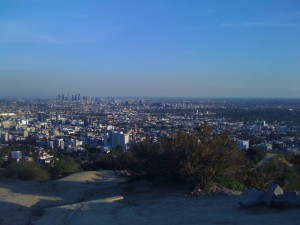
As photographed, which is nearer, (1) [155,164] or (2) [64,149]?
(1) [155,164]

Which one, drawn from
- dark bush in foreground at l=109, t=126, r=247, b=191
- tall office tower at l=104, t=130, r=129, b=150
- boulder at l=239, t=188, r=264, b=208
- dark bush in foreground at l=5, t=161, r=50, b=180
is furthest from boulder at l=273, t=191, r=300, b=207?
tall office tower at l=104, t=130, r=129, b=150

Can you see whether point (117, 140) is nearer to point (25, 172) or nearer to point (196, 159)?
point (25, 172)

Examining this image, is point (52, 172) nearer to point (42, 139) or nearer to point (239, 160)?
point (239, 160)

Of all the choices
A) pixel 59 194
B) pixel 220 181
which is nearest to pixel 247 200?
pixel 220 181

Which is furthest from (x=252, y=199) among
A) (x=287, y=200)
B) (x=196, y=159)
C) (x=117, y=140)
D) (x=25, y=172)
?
(x=117, y=140)

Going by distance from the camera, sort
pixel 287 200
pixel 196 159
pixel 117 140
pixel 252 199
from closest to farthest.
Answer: pixel 287 200 < pixel 252 199 < pixel 196 159 < pixel 117 140

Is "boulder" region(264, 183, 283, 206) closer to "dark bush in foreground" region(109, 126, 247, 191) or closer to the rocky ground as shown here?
the rocky ground

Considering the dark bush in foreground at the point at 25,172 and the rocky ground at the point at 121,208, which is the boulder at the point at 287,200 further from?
the dark bush in foreground at the point at 25,172
